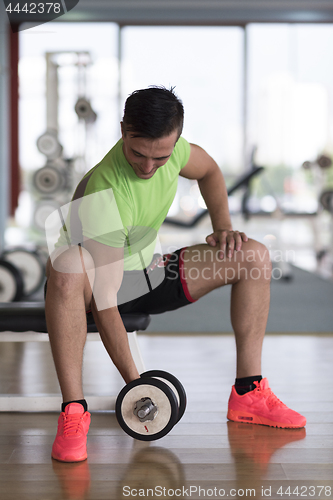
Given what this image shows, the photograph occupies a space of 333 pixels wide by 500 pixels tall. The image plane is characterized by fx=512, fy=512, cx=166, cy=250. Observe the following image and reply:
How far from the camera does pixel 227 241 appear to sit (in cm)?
121

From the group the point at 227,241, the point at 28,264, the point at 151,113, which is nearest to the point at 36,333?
the point at 227,241

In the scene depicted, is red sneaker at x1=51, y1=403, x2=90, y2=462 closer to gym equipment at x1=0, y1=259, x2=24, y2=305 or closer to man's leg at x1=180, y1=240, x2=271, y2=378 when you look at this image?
man's leg at x1=180, y1=240, x2=271, y2=378

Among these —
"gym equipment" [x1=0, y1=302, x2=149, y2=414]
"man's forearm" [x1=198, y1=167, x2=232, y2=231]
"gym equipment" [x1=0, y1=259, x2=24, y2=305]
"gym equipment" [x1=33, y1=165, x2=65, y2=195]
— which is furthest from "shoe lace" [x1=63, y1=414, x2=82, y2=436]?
"gym equipment" [x1=33, y1=165, x2=65, y2=195]

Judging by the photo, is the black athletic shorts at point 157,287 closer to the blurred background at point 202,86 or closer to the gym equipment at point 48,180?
the gym equipment at point 48,180

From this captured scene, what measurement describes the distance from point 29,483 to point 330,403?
821mm

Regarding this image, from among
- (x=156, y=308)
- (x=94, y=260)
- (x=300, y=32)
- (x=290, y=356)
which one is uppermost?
(x=300, y=32)

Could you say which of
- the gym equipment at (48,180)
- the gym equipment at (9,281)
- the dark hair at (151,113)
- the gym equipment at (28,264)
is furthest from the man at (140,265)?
the gym equipment at (48,180)

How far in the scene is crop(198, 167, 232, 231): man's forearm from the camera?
133 cm

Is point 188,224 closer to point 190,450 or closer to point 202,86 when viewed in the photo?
point 202,86

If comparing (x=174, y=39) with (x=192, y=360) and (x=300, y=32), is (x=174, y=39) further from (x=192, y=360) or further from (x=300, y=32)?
(x=192, y=360)

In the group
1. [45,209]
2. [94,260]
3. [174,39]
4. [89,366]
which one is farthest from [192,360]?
[174,39]

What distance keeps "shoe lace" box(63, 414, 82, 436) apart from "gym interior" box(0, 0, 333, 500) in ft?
0.22

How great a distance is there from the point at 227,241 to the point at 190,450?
1.56 feet

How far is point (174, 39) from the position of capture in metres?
5.60
